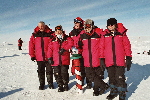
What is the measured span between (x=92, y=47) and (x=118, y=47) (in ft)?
2.49

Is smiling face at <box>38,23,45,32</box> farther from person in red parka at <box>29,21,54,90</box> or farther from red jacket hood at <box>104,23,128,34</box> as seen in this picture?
red jacket hood at <box>104,23,128,34</box>

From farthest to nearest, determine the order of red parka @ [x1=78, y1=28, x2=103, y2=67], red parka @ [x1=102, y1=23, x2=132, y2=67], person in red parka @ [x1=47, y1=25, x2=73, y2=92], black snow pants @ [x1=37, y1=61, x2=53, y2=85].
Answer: black snow pants @ [x1=37, y1=61, x2=53, y2=85]
person in red parka @ [x1=47, y1=25, x2=73, y2=92]
red parka @ [x1=78, y1=28, x2=103, y2=67]
red parka @ [x1=102, y1=23, x2=132, y2=67]

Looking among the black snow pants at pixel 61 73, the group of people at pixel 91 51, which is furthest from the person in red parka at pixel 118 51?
the black snow pants at pixel 61 73

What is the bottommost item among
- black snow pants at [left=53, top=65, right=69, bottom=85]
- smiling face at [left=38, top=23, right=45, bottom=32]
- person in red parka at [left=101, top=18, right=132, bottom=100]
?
black snow pants at [left=53, top=65, right=69, bottom=85]

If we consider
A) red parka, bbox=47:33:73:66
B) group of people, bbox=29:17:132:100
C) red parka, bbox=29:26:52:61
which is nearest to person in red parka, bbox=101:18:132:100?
group of people, bbox=29:17:132:100

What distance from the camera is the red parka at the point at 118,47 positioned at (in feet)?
13.0

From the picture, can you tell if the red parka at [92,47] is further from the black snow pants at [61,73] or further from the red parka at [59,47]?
the black snow pants at [61,73]

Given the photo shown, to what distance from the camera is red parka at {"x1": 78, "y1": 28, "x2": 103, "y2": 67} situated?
438 centimetres

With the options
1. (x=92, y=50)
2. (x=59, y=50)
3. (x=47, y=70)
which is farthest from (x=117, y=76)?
(x=47, y=70)

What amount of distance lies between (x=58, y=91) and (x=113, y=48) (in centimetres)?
234

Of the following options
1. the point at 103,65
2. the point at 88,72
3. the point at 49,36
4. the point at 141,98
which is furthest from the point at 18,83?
the point at 141,98

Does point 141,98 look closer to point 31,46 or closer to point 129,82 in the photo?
point 129,82

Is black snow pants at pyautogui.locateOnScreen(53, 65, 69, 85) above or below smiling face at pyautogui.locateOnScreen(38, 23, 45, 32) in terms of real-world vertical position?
below

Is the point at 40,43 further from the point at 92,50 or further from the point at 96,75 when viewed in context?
the point at 96,75
